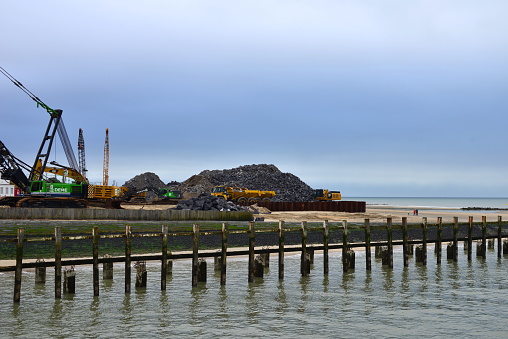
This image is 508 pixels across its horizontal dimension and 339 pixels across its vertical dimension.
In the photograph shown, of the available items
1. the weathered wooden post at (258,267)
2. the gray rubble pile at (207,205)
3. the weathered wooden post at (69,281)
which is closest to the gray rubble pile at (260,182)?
the gray rubble pile at (207,205)

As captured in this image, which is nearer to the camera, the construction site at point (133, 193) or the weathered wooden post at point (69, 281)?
the weathered wooden post at point (69, 281)

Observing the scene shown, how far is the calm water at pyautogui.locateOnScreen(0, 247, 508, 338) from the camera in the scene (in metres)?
16.4

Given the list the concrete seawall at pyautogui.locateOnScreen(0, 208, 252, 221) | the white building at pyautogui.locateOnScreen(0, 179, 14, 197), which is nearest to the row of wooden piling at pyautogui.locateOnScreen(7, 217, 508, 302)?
the concrete seawall at pyautogui.locateOnScreen(0, 208, 252, 221)

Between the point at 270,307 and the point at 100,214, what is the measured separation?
108 feet

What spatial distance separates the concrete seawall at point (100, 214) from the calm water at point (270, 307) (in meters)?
22.2

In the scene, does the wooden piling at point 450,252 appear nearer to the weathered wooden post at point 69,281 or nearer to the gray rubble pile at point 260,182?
the weathered wooden post at point 69,281

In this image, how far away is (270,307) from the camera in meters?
19.6

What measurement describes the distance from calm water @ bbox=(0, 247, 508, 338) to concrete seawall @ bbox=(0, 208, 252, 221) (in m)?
22.2

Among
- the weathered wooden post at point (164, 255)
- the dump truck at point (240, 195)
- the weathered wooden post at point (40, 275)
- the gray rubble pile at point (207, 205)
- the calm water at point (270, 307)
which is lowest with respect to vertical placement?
the calm water at point (270, 307)

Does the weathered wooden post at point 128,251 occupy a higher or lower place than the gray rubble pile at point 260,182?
lower

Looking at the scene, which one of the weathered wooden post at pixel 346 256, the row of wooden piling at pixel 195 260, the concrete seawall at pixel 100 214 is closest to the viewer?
the row of wooden piling at pixel 195 260

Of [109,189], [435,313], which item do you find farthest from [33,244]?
[109,189]

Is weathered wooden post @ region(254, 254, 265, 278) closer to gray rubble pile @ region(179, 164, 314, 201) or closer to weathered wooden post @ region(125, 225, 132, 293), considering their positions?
weathered wooden post @ region(125, 225, 132, 293)

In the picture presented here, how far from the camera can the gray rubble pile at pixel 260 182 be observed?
12575 centimetres
